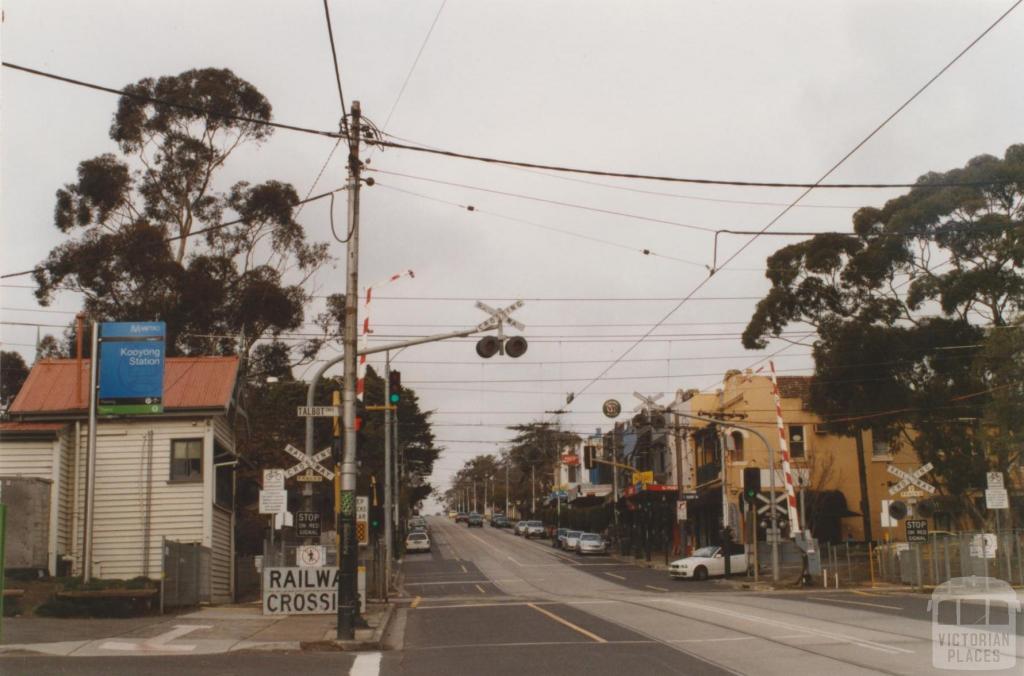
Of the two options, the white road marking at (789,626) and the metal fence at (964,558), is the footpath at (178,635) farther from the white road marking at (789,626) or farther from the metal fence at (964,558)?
the metal fence at (964,558)

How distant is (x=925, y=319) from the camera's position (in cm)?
4244

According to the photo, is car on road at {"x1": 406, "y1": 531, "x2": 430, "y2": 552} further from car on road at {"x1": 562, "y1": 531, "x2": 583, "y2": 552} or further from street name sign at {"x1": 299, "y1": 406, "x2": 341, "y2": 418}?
street name sign at {"x1": 299, "y1": 406, "x2": 341, "y2": 418}

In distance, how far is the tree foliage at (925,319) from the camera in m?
37.9

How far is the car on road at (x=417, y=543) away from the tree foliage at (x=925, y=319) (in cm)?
3298

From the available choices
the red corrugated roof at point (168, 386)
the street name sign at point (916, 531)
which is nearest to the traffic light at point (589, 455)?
the street name sign at point (916, 531)

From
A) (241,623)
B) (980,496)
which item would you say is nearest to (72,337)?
(241,623)

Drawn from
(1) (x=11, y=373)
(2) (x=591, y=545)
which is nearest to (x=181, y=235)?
(1) (x=11, y=373)

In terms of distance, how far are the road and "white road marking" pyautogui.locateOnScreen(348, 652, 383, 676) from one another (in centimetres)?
1

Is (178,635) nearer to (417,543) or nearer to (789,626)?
(789,626)

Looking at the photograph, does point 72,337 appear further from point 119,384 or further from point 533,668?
point 533,668

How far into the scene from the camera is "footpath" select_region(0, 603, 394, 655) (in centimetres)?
1628

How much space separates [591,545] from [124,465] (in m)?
44.4

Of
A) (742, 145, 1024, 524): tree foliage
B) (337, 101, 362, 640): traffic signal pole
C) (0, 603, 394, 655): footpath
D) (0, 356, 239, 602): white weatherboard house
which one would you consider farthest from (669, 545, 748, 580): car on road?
(337, 101, 362, 640): traffic signal pole

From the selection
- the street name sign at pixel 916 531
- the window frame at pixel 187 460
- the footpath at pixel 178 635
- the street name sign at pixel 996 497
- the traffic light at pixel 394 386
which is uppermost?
the traffic light at pixel 394 386
